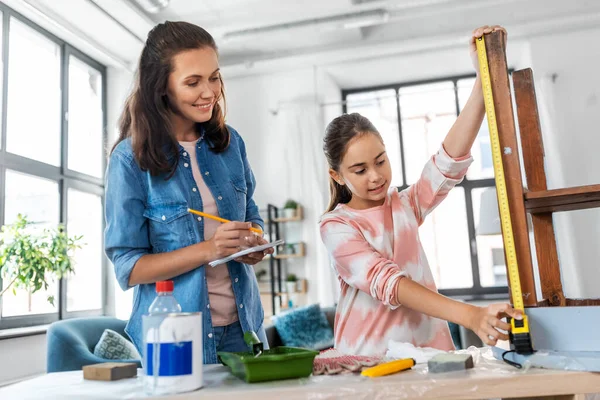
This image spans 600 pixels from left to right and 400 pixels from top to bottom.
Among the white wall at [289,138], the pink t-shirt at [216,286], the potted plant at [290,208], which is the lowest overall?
the pink t-shirt at [216,286]

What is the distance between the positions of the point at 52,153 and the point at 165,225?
4168 mm

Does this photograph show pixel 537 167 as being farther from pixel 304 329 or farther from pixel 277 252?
pixel 277 252

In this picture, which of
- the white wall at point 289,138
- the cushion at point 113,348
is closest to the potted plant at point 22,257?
the cushion at point 113,348

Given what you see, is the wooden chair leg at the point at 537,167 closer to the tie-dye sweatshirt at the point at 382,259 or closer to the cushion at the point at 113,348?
the tie-dye sweatshirt at the point at 382,259

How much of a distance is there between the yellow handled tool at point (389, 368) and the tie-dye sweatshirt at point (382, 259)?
220 millimetres

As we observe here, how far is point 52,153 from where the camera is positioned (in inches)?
196

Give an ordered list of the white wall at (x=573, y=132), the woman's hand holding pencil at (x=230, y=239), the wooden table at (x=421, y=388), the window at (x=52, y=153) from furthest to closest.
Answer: the white wall at (x=573, y=132), the window at (x=52, y=153), the woman's hand holding pencil at (x=230, y=239), the wooden table at (x=421, y=388)

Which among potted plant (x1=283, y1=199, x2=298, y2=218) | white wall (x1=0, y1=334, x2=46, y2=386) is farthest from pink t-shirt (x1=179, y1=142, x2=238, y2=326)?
potted plant (x1=283, y1=199, x2=298, y2=218)

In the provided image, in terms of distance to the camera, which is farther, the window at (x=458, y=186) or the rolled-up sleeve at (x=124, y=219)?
the window at (x=458, y=186)

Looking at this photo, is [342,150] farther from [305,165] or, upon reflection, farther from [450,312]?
[305,165]

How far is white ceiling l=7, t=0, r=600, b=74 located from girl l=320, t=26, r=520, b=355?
3.83 meters

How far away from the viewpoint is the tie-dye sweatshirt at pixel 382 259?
51.9 inches

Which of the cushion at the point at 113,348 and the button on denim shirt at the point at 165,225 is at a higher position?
the button on denim shirt at the point at 165,225

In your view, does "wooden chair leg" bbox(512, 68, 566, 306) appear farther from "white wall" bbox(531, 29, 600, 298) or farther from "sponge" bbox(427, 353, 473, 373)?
"white wall" bbox(531, 29, 600, 298)
